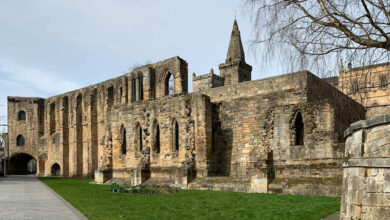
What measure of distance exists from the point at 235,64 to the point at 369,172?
41357mm

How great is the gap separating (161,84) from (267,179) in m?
19.7

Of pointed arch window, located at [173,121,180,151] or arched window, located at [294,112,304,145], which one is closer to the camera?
arched window, located at [294,112,304,145]

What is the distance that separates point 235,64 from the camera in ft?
157

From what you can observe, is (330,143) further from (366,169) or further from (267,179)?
(366,169)

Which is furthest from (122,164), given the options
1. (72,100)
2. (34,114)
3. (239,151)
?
(34,114)

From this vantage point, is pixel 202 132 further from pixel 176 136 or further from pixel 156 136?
pixel 156 136

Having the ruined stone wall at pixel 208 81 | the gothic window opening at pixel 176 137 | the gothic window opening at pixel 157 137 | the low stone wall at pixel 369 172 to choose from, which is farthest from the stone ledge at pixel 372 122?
the ruined stone wall at pixel 208 81

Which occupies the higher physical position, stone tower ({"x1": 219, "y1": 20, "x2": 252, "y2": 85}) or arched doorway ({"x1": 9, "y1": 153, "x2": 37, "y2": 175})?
stone tower ({"x1": 219, "y1": 20, "x2": 252, "y2": 85})

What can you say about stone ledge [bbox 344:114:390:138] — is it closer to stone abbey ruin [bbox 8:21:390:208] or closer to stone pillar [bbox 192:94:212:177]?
stone abbey ruin [bbox 8:21:390:208]

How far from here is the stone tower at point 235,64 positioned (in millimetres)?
47812

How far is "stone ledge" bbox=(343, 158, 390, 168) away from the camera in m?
6.52

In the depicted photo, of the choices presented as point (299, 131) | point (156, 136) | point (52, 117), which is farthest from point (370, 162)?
point (52, 117)

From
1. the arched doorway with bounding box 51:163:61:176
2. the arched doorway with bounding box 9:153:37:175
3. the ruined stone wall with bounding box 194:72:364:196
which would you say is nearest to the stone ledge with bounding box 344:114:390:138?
the ruined stone wall with bounding box 194:72:364:196

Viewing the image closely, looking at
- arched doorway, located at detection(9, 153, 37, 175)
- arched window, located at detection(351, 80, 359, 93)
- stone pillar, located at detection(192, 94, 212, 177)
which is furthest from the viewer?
arched doorway, located at detection(9, 153, 37, 175)
